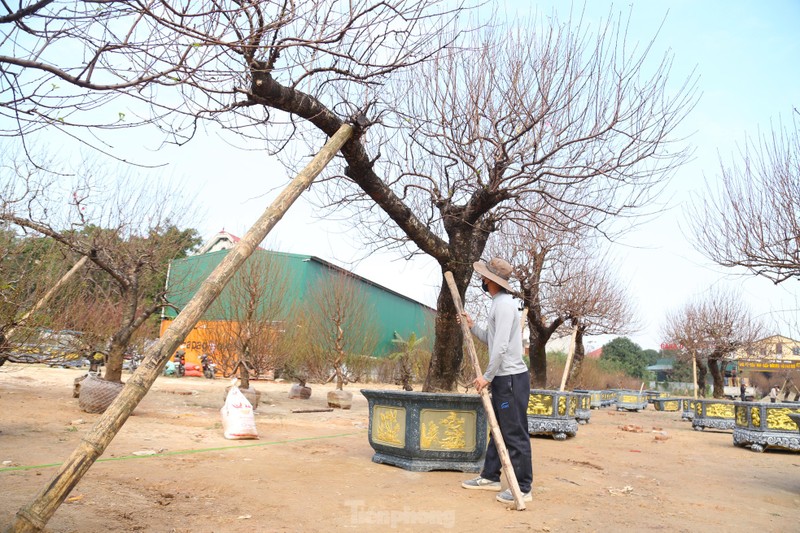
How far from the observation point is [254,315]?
1531 cm

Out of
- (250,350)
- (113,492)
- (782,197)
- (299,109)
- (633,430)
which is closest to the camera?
(113,492)

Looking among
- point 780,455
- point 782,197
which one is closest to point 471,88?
point 782,197

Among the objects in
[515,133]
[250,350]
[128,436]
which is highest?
[515,133]

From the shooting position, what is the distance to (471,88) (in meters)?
6.77

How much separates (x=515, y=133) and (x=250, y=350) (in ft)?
35.8

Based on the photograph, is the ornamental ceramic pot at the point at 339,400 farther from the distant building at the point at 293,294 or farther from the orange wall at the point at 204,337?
the orange wall at the point at 204,337

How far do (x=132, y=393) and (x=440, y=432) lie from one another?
10.7 ft

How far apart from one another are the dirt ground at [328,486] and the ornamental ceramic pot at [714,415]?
479cm

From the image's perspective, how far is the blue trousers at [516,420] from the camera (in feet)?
15.0

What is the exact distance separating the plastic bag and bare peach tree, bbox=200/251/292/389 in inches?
232

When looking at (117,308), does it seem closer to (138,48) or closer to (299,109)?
(299,109)

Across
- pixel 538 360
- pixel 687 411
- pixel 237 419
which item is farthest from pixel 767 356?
pixel 237 419

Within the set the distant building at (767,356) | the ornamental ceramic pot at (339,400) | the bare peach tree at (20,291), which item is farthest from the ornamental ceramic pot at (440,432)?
the distant building at (767,356)

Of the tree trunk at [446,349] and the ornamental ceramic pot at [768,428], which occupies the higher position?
the tree trunk at [446,349]
